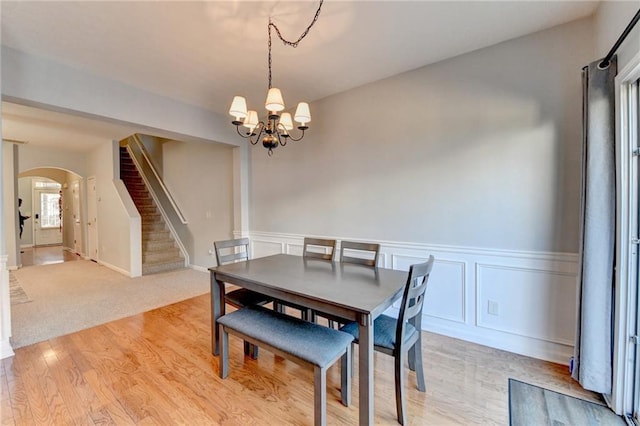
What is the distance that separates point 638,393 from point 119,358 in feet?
12.0

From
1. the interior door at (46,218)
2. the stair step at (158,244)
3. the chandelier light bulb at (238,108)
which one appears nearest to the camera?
the chandelier light bulb at (238,108)

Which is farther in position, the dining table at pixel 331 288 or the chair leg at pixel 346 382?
the chair leg at pixel 346 382

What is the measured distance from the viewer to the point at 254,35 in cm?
226

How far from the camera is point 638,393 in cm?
165

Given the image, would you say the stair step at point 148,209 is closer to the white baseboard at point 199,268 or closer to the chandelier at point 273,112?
the white baseboard at point 199,268

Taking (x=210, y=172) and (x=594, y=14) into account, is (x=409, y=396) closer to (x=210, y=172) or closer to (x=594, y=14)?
(x=594, y=14)

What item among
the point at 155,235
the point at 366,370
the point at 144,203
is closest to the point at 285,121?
the point at 366,370

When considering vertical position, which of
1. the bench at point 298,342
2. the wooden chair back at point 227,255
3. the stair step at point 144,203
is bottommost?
the bench at point 298,342

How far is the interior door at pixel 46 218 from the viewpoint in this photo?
9039mm

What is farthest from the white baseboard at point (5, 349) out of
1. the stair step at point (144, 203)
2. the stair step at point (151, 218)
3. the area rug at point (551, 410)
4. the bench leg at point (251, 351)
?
the stair step at point (144, 203)

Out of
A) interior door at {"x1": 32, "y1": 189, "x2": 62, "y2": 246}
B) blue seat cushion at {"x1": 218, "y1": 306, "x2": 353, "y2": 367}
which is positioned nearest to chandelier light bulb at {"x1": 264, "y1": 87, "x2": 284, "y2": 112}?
blue seat cushion at {"x1": 218, "y1": 306, "x2": 353, "y2": 367}

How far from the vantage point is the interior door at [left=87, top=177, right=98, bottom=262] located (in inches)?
247

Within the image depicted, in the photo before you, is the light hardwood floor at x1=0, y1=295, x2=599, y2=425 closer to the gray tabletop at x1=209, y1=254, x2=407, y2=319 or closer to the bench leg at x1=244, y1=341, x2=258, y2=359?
the bench leg at x1=244, y1=341, x2=258, y2=359

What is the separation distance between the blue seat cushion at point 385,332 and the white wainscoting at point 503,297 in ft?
3.57
